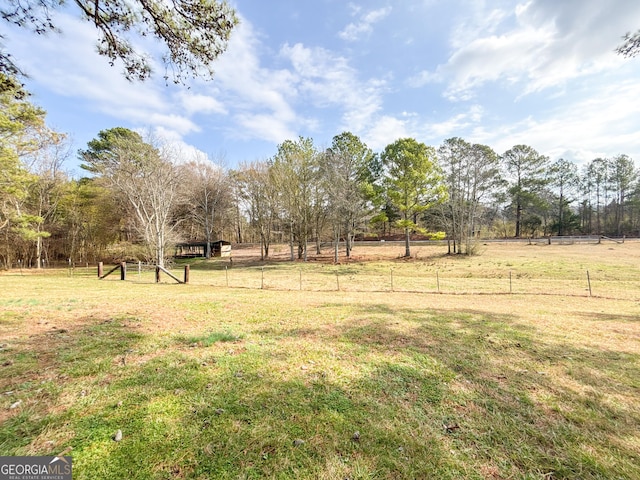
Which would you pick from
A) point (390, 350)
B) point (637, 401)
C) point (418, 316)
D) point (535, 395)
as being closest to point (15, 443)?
point (390, 350)

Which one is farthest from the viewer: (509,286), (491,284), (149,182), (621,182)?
(621,182)

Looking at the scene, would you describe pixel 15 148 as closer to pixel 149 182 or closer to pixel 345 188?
pixel 149 182

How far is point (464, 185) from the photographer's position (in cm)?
2520

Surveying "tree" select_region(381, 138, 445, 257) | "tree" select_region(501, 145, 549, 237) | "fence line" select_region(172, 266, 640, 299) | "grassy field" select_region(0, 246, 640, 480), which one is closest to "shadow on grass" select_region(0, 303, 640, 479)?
"grassy field" select_region(0, 246, 640, 480)

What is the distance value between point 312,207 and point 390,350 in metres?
22.2

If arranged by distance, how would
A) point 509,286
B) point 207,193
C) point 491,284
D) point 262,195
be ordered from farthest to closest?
point 207,193 → point 262,195 → point 491,284 → point 509,286

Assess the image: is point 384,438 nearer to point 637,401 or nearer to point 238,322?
point 637,401

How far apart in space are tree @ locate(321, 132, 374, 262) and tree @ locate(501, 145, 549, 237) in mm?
29691

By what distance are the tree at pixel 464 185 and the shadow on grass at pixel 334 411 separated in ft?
75.6

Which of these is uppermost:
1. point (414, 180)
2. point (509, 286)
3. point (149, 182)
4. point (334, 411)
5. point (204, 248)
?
point (414, 180)

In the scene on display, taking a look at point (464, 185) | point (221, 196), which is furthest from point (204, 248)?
point (464, 185)

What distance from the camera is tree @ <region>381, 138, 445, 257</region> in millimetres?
24172

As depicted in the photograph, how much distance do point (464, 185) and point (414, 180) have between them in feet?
16.9

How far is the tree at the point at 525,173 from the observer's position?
40.4 m
